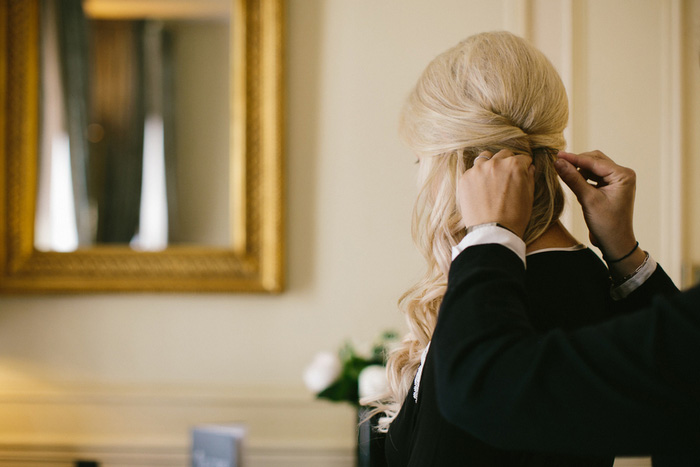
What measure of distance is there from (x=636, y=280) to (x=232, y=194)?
48.6 inches

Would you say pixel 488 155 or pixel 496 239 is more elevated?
pixel 488 155

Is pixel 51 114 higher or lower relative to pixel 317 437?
higher

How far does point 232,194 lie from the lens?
1687mm

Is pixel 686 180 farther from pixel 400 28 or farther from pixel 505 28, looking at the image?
pixel 400 28

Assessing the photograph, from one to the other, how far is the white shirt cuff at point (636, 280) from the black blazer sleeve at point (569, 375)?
0.34m

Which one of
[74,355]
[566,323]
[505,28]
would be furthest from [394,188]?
[74,355]

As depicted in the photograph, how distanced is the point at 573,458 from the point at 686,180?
1.32m

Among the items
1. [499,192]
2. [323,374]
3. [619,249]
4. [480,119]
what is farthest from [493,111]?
[323,374]

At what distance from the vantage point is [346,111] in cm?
168

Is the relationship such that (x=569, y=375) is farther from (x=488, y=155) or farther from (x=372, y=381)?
(x=372, y=381)

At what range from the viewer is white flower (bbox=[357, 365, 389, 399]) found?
130 cm

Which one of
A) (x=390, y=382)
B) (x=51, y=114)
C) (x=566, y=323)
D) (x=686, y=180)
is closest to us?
(x=566, y=323)

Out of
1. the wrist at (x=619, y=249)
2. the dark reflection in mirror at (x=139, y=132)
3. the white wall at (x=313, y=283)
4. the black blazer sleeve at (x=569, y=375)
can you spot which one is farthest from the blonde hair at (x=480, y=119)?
the dark reflection in mirror at (x=139, y=132)

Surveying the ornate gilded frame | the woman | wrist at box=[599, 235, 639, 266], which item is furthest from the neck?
the ornate gilded frame
